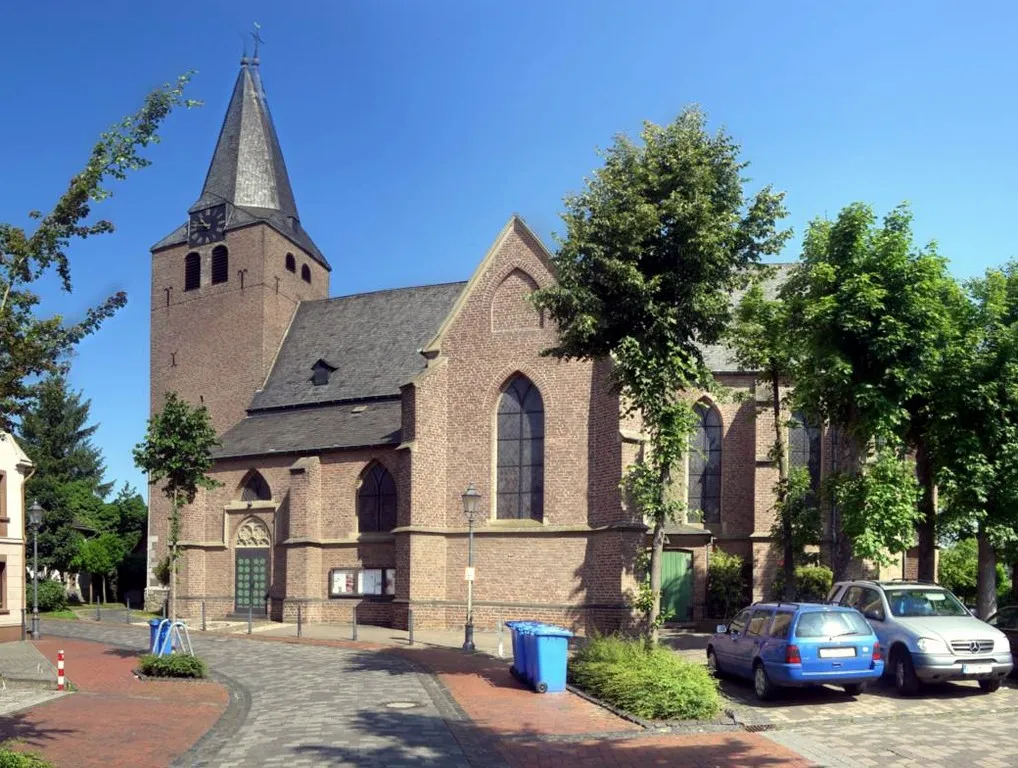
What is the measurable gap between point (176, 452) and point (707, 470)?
1743 cm

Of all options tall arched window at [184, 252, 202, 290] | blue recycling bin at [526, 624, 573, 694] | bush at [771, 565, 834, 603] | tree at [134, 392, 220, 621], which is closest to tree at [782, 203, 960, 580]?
blue recycling bin at [526, 624, 573, 694]

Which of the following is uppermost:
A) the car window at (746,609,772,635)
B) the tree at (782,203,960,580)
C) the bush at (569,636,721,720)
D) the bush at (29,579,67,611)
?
the tree at (782,203,960,580)

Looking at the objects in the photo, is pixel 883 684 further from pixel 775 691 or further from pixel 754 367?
pixel 754 367

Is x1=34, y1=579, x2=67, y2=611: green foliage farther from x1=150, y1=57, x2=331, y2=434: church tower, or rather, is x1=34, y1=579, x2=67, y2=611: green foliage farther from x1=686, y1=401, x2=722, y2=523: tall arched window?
x1=686, y1=401, x2=722, y2=523: tall arched window

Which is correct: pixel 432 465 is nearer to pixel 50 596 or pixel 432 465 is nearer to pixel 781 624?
pixel 781 624

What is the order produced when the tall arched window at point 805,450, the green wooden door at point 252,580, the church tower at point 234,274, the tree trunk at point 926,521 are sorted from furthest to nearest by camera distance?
the church tower at point 234,274 → the green wooden door at point 252,580 → the tall arched window at point 805,450 → the tree trunk at point 926,521

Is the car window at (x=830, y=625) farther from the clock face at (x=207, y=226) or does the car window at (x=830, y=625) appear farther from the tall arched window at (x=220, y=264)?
the clock face at (x=207, y=226)

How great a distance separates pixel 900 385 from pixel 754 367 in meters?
4.70

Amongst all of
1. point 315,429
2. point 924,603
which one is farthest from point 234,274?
point 924,603

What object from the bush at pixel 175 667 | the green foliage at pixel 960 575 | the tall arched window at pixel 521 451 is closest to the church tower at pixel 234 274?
the tall arched window at pixel 521 451

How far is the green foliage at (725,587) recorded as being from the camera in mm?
28875

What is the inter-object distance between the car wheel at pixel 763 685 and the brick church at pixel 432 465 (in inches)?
423

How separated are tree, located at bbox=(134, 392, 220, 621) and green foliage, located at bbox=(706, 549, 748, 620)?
1563 centimetres

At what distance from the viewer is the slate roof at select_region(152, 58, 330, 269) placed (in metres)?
41.4
